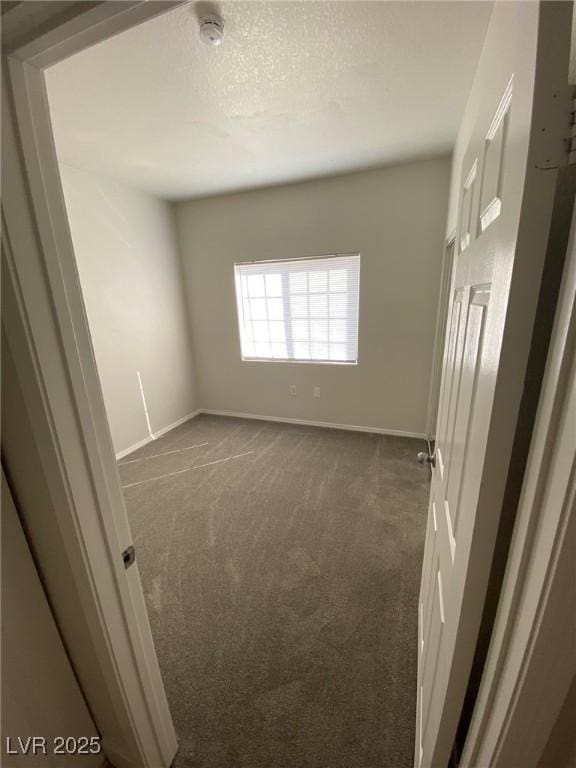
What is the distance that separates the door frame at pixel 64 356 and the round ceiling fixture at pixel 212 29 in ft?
2.94

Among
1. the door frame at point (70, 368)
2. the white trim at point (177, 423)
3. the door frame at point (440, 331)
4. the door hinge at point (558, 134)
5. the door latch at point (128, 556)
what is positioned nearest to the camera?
the door hinge at point (558, 134)

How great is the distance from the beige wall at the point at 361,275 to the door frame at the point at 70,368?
104 inches

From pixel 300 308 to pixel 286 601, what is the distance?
2.74 m

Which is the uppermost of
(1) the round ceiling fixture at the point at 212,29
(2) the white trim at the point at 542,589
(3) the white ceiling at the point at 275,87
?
(3) the white ceiling at the point at 275,87

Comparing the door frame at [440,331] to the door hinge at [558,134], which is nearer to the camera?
the door hinge at [558,134]

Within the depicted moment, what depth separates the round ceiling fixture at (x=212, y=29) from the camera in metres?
1.13

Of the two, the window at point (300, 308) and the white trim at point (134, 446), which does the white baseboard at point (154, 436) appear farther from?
the window at point (300, 308)

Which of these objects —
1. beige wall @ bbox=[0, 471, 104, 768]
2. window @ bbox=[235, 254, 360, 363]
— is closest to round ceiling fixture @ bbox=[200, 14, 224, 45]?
beige wall @ bbox=[0, 471, 104, 768]

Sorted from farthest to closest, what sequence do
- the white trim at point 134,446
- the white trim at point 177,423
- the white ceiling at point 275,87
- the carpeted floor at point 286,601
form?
the white trim at point 177,423
the white trim at point 134,446
the white ceiling at point 275,87
the carpeted floor at point 286,601

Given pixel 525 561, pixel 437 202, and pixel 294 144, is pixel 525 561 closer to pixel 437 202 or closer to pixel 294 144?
pixel 294 144

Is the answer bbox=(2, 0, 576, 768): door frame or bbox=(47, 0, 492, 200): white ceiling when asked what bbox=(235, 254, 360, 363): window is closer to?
bbox=(47, 0, 492, 200): white ceiling

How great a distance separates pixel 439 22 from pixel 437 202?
1566 millimetres

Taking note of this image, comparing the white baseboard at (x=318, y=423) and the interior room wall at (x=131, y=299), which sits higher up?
the interior room wall at (x=131, y=299)

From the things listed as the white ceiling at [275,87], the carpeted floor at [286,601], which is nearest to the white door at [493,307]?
the carpeted floor at [286,601]
